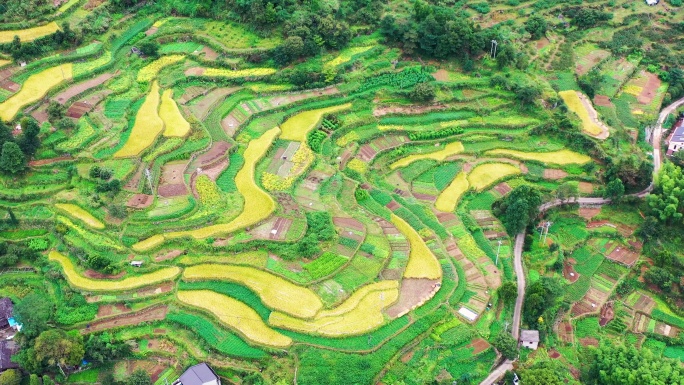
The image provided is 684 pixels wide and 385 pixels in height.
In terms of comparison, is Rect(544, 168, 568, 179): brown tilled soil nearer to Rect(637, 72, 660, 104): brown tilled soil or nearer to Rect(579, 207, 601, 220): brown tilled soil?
Rect(579, 207, 601, 220): brown tilled soil

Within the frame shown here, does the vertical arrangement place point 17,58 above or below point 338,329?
above

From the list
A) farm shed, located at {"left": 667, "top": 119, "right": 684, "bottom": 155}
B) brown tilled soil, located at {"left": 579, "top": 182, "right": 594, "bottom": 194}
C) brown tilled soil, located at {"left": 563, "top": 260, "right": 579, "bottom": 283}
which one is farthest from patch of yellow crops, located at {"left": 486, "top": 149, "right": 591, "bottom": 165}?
brown tilled soil, located at {"left": 563, "top": 260, "right": 579, "bottom": 283}

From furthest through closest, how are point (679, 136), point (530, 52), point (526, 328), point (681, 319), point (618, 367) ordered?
point (530, 52) < point (679, 136) < point (681, 319) < point (526, 328) < point (618, 367)

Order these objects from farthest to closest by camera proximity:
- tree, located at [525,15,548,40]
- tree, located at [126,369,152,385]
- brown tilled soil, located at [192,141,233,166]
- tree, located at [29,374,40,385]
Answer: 1. tree, located at [525,15,548,40]
2. brown tilled soil, located at [192,141,233,166]
3. tree, located at [126,369,152,385]
4. tree, located at [29,374,40,385]

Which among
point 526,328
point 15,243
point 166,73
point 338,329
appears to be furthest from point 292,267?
point 166,73

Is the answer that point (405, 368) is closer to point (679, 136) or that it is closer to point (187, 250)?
point (187, 250)

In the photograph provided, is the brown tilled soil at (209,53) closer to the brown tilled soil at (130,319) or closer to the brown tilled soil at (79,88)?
the brown tilled soil at (79,88)
